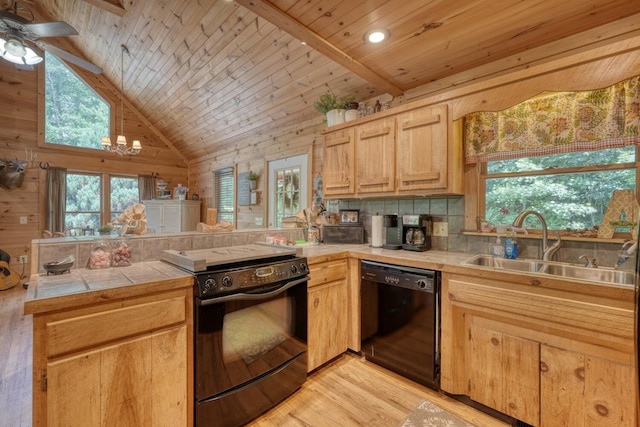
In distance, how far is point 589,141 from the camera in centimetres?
175

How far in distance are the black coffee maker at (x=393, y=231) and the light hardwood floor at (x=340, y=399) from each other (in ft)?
3.27

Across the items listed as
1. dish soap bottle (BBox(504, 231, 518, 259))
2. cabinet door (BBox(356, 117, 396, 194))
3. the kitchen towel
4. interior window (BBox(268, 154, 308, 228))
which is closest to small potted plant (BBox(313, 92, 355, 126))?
cabinet door (BBox(356, 117, 396, 194))

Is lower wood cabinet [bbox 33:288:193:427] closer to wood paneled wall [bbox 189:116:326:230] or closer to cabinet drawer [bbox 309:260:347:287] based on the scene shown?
cabinet drawer [bbox 309:260:347:287]

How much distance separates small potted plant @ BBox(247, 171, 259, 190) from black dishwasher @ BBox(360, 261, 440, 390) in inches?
109

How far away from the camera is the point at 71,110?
5.17m

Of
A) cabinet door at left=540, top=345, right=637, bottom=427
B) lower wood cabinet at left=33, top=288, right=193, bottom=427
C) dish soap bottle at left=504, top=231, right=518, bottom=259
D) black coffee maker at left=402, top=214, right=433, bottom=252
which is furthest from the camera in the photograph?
black coffee maker at left=402, top=214, right=433, bottom=252

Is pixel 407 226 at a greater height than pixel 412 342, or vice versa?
pixel 407 226

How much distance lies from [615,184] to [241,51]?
3422 mm

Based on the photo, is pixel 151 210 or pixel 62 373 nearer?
pixel 62 373

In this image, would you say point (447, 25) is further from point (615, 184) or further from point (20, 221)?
point (20, 221)

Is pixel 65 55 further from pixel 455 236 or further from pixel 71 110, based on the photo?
pixel 455 236

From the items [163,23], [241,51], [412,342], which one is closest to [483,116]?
[412,342]

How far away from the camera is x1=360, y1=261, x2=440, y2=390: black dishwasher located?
74.3 inches

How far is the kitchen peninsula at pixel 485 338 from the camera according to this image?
1.15m
